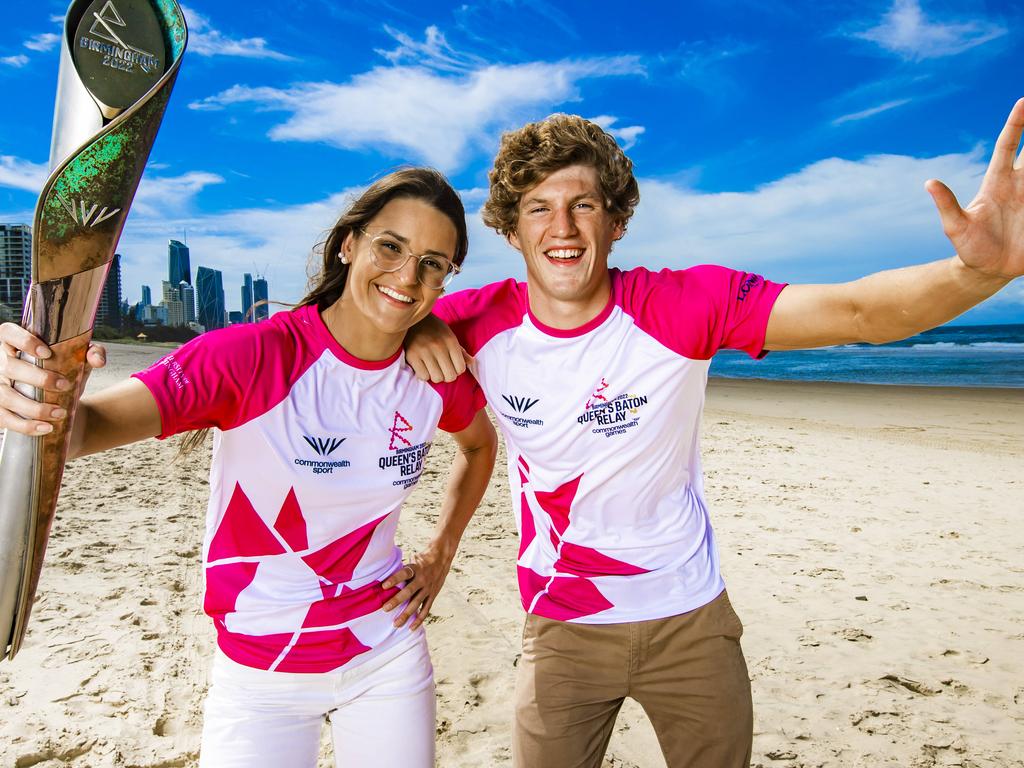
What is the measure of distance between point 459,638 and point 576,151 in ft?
12.0

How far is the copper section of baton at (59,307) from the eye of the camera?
5.27 feet

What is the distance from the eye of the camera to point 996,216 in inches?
80.0

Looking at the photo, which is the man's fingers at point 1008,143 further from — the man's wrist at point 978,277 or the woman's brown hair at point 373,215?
the woman's brown hair at point 373,215

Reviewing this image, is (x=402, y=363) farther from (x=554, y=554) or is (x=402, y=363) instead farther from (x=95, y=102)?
(x=95, y=102)

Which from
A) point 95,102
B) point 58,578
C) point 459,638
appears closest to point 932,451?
point 459,638

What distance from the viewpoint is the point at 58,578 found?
6.10m

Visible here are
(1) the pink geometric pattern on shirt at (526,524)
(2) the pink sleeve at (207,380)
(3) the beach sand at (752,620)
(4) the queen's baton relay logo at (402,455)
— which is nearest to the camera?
(2) the pink sleeve at (207,380)

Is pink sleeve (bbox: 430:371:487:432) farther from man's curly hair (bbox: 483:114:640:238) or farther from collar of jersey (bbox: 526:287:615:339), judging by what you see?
man's curly hair (bbox: 483:114:640:238)

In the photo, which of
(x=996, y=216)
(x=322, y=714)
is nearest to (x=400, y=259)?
(x=322, y=714)

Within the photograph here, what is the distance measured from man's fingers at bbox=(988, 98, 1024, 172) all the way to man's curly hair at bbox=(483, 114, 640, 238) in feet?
4.48

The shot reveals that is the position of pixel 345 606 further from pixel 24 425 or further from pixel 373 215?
pixel 373 215

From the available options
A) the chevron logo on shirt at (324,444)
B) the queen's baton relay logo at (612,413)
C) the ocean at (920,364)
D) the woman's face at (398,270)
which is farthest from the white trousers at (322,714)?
the ocean at (920,364)

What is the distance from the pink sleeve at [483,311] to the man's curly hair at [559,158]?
329 mm

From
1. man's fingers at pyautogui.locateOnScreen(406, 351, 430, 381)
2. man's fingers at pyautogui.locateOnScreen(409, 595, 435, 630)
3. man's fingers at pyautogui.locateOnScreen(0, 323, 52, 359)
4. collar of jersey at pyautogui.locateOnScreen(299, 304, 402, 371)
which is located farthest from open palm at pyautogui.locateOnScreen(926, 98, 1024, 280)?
man's fingers at pyautogui.locateOnScreen(0, 323, 52, 359)
